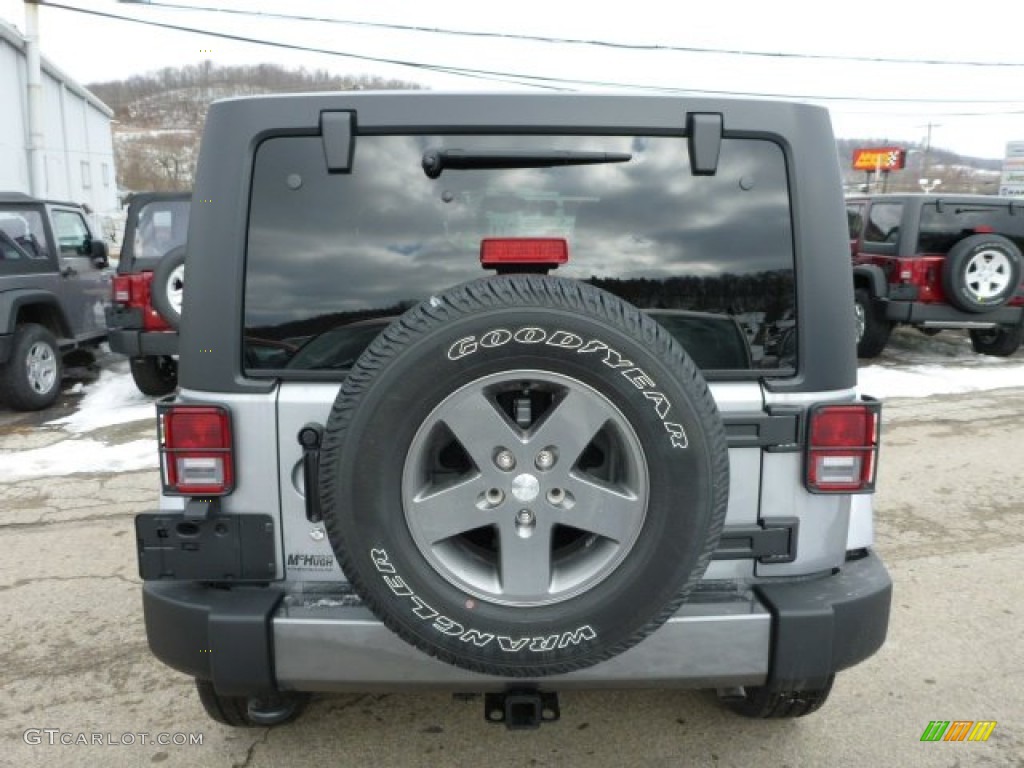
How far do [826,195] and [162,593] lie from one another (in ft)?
6.96

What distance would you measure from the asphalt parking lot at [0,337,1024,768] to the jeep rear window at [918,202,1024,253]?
5.80m

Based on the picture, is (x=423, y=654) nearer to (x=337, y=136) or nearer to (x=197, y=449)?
(x=197, y=449)

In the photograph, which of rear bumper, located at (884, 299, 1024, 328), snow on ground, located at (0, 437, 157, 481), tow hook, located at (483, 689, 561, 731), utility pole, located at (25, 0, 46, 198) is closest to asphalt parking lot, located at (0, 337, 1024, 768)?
tow hook, located at (483, 689, 561, 731)

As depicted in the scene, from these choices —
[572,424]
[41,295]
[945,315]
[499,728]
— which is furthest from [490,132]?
[945,315]

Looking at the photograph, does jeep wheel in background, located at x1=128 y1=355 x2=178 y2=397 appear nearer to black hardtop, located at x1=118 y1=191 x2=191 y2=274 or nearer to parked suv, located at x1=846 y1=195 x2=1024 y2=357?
black hardtop, located at x1=118 y1=191 x2=191 y2=274

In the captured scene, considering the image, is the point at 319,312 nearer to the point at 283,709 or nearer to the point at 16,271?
the point at 283,709

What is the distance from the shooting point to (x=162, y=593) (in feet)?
7.27

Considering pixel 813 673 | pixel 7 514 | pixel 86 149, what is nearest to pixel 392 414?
pixel 813 673

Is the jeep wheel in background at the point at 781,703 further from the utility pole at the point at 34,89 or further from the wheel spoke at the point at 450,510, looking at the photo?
the utility pole at the point at 34,89

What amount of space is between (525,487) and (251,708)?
4.82 feet

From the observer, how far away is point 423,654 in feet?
6.72

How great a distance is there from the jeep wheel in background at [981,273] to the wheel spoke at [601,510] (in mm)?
8619

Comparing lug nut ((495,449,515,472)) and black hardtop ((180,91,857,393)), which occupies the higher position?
black hardtop ((180,91,857,393))

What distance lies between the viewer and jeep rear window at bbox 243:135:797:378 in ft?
7.03
